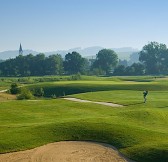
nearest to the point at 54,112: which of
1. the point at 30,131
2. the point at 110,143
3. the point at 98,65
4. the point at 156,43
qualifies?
the point at 30,131

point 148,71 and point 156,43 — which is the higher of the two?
point 156,43

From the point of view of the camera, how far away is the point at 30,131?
2777 centimetres

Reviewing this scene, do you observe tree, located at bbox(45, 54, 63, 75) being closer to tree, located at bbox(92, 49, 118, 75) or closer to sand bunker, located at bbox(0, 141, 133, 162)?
tree, located at bbox(92, 49, 118, 75)

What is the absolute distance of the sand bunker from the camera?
2291cm

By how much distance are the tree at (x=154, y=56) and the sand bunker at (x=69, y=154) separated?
14229 cm

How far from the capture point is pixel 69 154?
78.2 feet

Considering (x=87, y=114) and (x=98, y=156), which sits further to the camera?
(x=87, y=114)

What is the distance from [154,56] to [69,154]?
6494 inches

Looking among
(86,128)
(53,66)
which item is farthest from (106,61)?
(86,128)

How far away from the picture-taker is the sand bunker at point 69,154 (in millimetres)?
22906

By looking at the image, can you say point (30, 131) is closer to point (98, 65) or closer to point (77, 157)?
point (77, 157)

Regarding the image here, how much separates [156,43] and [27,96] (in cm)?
14788

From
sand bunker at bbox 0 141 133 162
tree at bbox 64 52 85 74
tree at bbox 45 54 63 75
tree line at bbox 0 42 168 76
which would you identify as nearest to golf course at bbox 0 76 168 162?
sand bunker at bbox 0 141 133 162

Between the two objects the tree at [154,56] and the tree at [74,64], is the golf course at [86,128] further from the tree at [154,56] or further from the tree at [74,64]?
the tree at [154,56]
